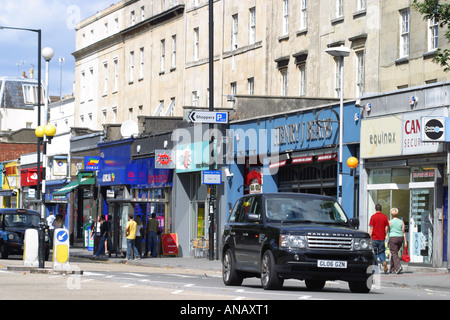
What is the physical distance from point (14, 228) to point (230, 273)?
20.5m

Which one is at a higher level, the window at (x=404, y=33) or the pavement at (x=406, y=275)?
the window at (x=404, y=33)

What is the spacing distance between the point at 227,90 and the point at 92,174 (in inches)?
345

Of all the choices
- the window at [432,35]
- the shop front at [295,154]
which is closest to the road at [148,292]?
the shop front at [295,154]

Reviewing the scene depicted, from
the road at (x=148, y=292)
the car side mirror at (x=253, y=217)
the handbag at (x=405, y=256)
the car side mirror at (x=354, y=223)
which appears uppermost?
the car side mirror at (x=253, y=217)

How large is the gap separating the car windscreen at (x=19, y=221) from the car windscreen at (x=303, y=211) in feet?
72.1

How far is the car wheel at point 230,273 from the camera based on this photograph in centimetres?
2234

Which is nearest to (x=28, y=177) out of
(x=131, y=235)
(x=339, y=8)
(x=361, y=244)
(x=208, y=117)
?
(x=131, y=235)

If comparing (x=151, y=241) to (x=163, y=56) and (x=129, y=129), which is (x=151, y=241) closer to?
(x=129, y=129)

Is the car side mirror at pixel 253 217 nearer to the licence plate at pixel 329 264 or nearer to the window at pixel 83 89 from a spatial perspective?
the licence plate at pixel 329 264

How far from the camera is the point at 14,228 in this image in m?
41.3

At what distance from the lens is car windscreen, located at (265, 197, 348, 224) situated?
21.2 m

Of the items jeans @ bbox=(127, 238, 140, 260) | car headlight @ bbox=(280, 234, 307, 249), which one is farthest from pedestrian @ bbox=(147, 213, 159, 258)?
car headlight @ bbox=(280, 234, 307, 249)
